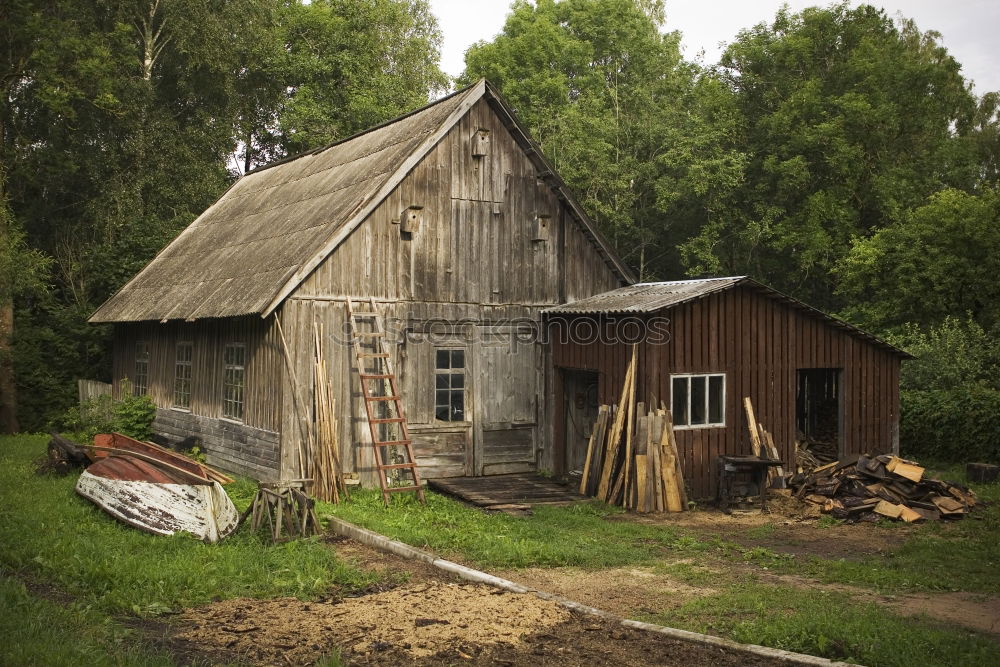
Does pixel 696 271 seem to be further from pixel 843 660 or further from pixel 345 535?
pixel 843 660

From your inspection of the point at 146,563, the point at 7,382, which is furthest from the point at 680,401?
the point at 7,382

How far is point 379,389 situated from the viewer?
→ 16.0 metres

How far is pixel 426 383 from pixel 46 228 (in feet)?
75.9

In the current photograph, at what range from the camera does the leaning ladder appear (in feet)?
50.1

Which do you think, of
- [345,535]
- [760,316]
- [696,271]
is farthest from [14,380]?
[696,271]

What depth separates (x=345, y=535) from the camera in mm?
12578

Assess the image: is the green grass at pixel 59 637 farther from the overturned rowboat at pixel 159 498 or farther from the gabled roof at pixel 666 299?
the gabled roof at pixel 666 299

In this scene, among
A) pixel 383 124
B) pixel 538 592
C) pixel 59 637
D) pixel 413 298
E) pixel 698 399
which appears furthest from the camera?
pixel 383 124

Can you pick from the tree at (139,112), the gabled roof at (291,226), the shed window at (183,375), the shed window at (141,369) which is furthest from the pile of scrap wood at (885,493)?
the tree at (139,112)

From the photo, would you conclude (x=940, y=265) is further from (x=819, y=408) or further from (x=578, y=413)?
(x=578, y=413)

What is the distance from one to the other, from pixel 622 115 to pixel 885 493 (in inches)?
1119

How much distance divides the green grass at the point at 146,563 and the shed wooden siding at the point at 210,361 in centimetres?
363

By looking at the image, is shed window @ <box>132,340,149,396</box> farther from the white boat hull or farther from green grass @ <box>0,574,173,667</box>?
green grass @ <box>0,574,173,667</box>

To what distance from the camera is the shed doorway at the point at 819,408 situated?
17.7m
